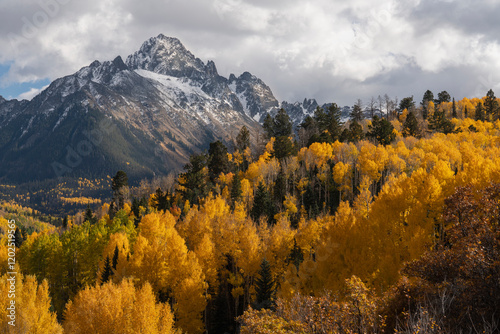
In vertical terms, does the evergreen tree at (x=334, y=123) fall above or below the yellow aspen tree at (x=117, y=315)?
above

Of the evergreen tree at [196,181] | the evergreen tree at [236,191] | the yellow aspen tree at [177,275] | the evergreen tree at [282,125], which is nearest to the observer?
the yellow aspen tree at [177,275]

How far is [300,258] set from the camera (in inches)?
1813

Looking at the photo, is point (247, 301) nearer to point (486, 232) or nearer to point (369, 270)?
point (369, 270)

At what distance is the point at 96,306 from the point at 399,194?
97.2ft

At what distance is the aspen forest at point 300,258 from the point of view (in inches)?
553

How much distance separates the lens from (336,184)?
6825cm

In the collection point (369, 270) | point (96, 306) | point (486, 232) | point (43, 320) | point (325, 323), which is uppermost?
point (486, 232)

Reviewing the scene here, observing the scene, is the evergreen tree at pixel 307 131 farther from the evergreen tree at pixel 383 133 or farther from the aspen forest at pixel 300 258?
the evergreen tree at pixel 383 133

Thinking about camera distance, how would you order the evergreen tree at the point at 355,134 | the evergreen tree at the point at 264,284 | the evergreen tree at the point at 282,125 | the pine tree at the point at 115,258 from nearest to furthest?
the evergreen tree at the point at 264,284 → the pine tree at the point at 115,258 → the evergreen tree at the point at 355,134 → the evergreen tree at the point at 282,125

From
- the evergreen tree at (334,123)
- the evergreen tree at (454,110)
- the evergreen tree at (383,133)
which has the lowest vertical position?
the evergreen tree at (383,133)

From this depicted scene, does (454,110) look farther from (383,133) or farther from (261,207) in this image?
(261,207)

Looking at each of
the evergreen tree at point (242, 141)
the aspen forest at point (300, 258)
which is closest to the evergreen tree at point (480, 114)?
the aspen forest at point (300, 258)

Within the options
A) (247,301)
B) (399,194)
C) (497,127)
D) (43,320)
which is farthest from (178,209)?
(497,127)

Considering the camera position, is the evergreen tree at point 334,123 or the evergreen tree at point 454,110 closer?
the evergreen tree at point 334,123
